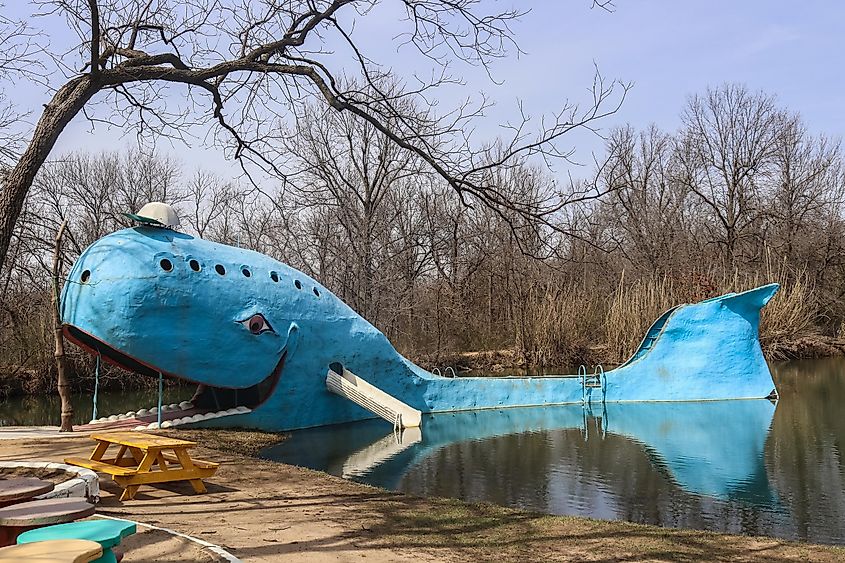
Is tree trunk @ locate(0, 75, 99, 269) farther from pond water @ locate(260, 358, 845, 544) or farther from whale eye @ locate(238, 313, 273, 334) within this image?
whale eye @ locate(238, 313, 273, 334)

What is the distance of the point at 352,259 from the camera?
27156 millimetres

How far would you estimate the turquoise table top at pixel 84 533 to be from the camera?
11.5 ft

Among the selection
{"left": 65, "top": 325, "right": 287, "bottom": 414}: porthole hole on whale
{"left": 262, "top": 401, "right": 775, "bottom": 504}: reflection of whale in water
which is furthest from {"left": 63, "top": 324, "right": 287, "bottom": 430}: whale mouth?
{"left": 262, "top": 401, "right": 775, "bottom": 504}: reflection of whale in water

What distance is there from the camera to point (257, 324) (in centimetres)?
1221

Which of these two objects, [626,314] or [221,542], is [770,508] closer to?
[221,542]

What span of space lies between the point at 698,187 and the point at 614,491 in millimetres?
31481

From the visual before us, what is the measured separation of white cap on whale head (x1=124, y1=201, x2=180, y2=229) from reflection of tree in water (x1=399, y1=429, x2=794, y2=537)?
557 centimetres

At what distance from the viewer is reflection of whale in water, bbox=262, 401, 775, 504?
927cm

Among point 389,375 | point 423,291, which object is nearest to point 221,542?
point 389,375

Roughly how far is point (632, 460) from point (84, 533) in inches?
321

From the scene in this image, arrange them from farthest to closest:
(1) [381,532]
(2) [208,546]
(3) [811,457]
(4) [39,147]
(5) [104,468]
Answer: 1. (3) [811,457]
2. (5) [104,468]
3. (1) [381,532]
4. (4) [39,147]
5. (2) [208,546]

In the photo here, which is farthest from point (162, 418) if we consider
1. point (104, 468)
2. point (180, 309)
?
point (104, 468)

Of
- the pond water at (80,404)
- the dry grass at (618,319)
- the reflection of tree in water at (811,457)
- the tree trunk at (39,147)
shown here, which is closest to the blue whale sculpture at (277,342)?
the reflection of tree in water at (811,457)

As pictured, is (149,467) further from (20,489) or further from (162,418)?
(162,418)
